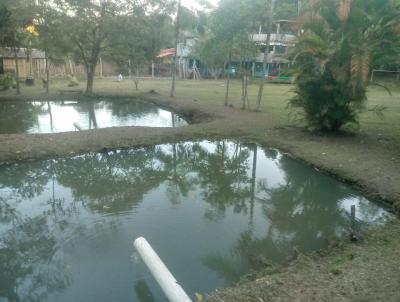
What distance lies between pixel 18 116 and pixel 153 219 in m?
12.3

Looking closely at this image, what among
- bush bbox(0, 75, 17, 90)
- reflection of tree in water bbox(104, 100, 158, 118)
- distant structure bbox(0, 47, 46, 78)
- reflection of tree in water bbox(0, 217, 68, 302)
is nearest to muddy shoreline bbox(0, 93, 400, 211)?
reflection of tree in water bbox(0, 217, 68, 302)

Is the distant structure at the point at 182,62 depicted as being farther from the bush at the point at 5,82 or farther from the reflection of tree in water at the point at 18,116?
the reflection of tree in water at the point at 18,116

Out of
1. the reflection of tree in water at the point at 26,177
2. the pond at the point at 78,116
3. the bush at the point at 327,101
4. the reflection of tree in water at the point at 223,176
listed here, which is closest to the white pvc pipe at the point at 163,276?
the reflection of tree in water at the point at 223,176

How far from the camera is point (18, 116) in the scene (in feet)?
52.6

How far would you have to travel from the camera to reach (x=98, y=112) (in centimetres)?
1786

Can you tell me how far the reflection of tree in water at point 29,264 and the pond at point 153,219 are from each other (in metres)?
0.02

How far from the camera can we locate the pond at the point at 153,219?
4.54 m

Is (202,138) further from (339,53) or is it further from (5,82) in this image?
(5,82)

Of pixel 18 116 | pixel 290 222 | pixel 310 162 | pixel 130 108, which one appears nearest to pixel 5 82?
pixel 18 116

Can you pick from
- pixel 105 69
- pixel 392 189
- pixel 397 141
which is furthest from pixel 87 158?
pixel 105 69

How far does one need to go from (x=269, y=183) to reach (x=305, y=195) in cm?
92

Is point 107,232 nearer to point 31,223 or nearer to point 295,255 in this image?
point 31,223

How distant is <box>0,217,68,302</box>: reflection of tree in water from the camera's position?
14.2 feet

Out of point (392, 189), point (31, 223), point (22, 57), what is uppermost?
point (22, 57)
